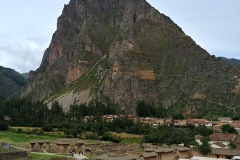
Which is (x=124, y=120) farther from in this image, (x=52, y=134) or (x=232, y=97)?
(x=232, y=97)

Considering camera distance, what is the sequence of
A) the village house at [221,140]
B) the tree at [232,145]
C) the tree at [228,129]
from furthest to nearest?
the tree at [228,129] < the village house at [221,140] < the tree at [232,145]

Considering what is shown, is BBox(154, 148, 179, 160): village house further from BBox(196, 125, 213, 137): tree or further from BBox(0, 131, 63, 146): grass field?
BBox(196, 125, 213, 137): tree

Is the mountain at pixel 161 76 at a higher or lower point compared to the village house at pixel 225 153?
higher

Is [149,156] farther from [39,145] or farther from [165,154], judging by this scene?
[39,145]

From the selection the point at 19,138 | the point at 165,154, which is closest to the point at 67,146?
the point at 19,138

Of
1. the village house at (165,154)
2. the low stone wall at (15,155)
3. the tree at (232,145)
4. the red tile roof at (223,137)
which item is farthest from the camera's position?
the red tile roof at (223,137)

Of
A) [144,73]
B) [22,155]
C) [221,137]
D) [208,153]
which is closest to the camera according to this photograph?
[22,155]

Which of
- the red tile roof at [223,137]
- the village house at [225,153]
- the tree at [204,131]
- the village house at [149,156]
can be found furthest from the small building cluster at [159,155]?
the tree at [204,131]

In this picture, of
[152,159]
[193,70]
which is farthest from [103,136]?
[193,70]

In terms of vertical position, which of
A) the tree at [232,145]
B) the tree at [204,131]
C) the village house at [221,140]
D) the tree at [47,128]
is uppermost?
the tree at [47,128]

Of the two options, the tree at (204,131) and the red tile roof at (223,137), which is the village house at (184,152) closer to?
the red tile roof at (223,137)

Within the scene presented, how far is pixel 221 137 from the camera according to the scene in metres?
79.1

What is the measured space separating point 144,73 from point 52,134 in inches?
3367

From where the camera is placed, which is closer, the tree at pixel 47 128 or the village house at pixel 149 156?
the village house at pixel 149 156
